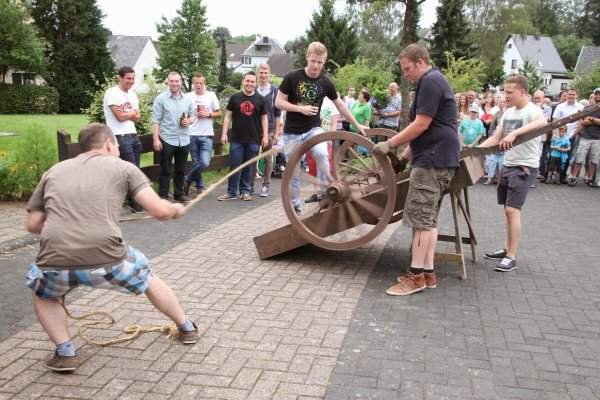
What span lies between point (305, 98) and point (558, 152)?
8.09 metres

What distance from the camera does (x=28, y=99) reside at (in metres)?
39.8

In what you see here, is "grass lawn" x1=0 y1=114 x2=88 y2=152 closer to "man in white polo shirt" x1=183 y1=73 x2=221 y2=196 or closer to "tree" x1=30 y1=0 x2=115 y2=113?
"man in white polo shirt" x1=183 y1=73 x2=221 y2=196

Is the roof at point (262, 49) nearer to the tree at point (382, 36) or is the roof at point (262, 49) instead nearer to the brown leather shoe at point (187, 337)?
the tree at point (382, 36)

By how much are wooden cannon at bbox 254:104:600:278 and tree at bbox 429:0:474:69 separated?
34.5 metres

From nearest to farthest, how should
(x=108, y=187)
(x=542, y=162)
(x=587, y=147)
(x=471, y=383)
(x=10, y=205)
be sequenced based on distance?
(x=108, y=187)
(x=471, y=383)
(x=10, y=205)
(x=587, y=147)
(x=542, y=162)

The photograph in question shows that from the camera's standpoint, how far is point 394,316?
14.0 feet

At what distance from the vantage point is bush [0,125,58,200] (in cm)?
754

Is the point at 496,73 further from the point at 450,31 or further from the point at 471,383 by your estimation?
the point at 471,383

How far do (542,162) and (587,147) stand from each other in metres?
1.05

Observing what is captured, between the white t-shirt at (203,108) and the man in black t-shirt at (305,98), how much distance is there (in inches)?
107

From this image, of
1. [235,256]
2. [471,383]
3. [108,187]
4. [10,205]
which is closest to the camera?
[108,187]

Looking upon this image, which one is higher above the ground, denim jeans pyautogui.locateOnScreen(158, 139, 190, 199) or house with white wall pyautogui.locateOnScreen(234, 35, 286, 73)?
house with white wall pyautogui.locateOnScreen(234, 35, 286, 73)

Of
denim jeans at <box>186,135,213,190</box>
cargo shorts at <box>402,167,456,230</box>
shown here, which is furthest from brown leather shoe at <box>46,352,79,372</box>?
denim jeans at <box>186,135,213,190</box>

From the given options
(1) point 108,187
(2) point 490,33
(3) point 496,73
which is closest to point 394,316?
(1) point 108,187
